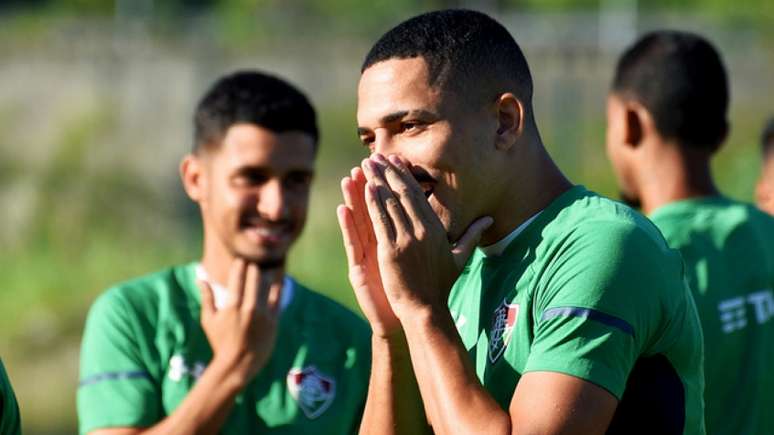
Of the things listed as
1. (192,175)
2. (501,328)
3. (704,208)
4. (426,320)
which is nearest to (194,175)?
(192,175)

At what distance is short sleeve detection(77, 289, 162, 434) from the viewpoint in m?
5.67

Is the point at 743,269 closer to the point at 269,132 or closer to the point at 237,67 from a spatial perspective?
the point at 269,132

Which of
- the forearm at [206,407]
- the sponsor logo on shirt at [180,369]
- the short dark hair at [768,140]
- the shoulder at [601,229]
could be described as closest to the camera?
the shoulder at [601,229]

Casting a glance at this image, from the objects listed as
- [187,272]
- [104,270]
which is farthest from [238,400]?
[104,270]

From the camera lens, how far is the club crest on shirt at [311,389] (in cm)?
Result: 587

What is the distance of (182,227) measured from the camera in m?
20.7

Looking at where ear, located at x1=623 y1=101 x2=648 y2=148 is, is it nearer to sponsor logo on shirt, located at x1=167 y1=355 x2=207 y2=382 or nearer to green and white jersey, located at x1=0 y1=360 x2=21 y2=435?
sponsor logo on shirt, located at x1=167 y1=355 x2=207 y2=382

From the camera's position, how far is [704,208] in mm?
5891

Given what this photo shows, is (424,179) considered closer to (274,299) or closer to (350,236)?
(350,236)

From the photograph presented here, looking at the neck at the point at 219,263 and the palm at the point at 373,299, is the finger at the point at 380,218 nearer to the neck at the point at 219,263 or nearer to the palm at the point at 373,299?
the palm at the point at 373,299

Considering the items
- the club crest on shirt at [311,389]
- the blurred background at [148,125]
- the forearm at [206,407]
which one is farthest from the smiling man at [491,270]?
the blurred background at [148,125]

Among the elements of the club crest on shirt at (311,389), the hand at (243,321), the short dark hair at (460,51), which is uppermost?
the short dark hair at (460,51)

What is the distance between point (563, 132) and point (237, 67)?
517 centimetres

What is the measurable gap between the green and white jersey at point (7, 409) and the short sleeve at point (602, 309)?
67.9 inches
